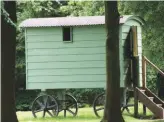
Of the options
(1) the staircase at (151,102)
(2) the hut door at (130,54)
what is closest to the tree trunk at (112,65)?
(1) the staircase at (151,102)

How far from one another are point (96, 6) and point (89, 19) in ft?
13.8

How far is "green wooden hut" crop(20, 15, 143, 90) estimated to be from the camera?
1812 cm

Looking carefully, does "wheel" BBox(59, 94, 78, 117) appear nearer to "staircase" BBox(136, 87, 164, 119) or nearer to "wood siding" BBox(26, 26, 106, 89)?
"wood siding" BBox(26, 26, 106, 89)

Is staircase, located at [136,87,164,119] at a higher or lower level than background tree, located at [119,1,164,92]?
lower

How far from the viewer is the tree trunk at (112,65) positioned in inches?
558

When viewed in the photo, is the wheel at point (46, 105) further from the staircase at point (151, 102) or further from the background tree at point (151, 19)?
the background tree at point (151, 19)

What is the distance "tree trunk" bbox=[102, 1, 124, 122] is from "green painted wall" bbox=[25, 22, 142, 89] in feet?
12.0

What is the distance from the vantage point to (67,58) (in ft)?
60.2

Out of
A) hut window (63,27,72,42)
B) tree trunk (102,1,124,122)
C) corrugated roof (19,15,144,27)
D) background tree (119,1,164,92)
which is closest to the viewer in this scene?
tree trunk (102,1,124,122)

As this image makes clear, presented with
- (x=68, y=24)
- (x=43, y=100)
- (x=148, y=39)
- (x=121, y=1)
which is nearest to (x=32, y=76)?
(x=43, y=100)

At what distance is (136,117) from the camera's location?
17.5 meters

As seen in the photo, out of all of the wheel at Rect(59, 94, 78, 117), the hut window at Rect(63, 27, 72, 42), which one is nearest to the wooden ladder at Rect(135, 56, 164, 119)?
the wheel at Rect(59, 94, 78, 117)

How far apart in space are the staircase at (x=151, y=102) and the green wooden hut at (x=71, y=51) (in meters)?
0.53

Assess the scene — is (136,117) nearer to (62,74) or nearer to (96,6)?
(62,74)
